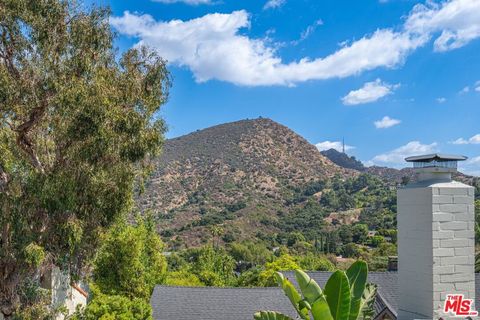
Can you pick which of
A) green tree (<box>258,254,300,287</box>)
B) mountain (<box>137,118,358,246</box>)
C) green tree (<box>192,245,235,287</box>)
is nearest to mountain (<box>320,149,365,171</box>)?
mountain (<box>137,118,358,246</box>)

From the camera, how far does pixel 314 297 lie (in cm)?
494

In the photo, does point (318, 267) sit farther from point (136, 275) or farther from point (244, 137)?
point (244, 137)

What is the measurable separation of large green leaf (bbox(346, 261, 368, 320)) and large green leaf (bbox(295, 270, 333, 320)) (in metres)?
0.43

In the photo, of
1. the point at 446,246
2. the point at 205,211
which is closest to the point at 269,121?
the point at 205,211

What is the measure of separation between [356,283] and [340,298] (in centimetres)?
55

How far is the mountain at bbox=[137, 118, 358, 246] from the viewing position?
69312mm

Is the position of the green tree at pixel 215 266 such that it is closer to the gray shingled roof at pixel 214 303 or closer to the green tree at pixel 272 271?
the green tree at pixel 272 271

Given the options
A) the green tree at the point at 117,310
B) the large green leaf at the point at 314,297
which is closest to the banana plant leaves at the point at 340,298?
the large green leaf at the point at 314,297

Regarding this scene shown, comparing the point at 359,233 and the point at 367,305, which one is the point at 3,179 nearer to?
the point at 367,305

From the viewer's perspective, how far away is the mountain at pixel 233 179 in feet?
227

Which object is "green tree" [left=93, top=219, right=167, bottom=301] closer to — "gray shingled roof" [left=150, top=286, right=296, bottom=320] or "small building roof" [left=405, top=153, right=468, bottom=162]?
"gray shingled roof" [left=150, top=286, right=296, bottom=320]

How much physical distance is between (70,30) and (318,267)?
31.4 meters

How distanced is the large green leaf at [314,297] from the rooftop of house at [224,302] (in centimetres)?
710

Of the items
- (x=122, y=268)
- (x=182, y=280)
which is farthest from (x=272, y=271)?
(x=122, y=268)
